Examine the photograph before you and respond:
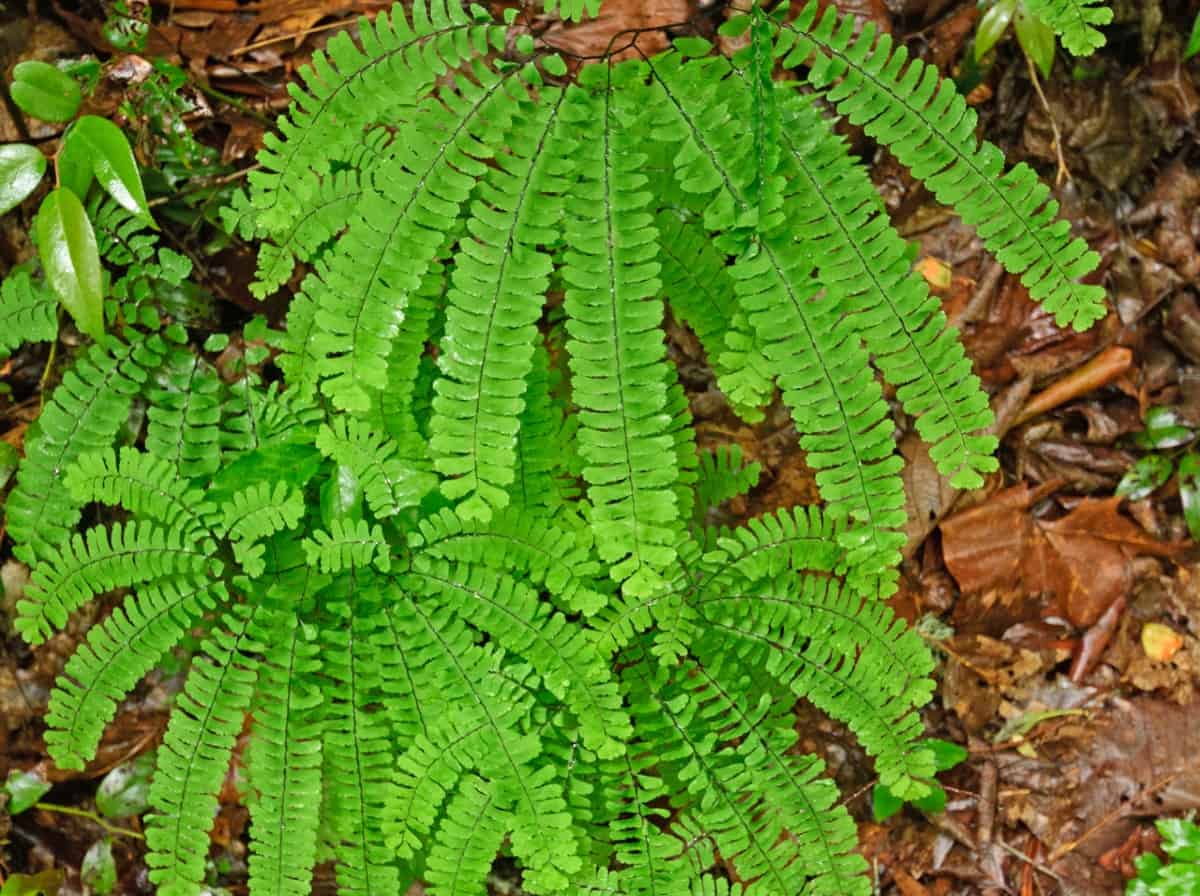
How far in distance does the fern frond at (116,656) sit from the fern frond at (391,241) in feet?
3.03

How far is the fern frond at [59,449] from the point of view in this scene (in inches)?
104

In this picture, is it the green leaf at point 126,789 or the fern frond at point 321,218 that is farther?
the green leaf at point 126,789

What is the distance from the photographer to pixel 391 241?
1871 mm

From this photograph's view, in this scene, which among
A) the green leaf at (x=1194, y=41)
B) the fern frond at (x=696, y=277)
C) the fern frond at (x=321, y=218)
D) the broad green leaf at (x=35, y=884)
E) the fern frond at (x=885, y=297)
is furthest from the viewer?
the green leaf at (x=1194, y=41)

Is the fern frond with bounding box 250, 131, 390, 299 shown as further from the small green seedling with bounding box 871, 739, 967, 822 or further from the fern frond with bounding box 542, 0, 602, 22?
the small green seedling with bounding box 871, 739, 967, 822

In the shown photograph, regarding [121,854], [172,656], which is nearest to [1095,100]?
[172,656]

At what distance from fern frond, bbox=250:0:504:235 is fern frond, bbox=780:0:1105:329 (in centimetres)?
75

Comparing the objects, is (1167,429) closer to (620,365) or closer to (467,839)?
A: (620,365)

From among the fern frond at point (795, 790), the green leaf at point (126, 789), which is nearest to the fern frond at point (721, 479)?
the fern frond at point (795, 790)

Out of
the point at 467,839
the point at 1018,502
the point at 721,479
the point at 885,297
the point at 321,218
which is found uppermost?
the point at 321,218

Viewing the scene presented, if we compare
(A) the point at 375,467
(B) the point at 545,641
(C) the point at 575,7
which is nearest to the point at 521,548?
(B) the point at 545,641

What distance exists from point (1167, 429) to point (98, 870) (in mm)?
4041

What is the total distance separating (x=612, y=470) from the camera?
184 cm

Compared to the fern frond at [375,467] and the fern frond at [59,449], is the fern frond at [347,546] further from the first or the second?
the fern frond at [59,449]
